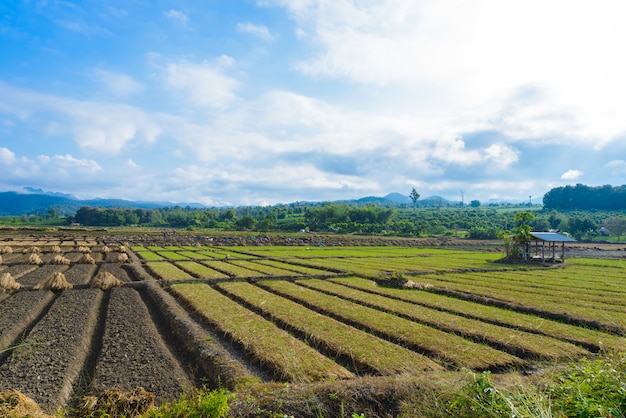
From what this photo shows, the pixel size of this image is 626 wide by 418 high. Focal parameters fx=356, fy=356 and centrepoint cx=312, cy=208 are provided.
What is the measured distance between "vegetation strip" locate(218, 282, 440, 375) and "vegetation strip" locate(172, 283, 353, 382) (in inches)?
29.5

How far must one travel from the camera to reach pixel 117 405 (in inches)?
246

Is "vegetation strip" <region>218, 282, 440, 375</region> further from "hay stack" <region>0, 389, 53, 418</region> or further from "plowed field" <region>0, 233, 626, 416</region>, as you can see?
"hay stack" <region>0, 389, 53, 418</region>

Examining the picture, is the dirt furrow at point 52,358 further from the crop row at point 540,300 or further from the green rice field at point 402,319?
the crop row at point 540,300

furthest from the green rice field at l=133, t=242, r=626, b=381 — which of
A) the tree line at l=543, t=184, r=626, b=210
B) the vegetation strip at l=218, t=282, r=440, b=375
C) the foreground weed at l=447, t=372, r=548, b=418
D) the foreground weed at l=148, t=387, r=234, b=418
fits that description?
the tree line at l=543, t=184, r=626, b=210

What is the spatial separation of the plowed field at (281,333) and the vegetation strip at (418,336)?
56 mm

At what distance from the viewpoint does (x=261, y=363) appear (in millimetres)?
10484

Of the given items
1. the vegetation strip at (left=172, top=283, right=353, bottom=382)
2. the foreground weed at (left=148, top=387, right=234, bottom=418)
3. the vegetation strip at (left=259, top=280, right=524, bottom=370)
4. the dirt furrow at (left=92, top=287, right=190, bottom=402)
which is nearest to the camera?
the foreground weed at (left=148, top=387, right=234, bottom=418)

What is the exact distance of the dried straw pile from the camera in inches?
243

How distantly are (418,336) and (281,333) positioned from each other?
4894mm

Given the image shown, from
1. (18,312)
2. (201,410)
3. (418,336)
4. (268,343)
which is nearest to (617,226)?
(418,336)

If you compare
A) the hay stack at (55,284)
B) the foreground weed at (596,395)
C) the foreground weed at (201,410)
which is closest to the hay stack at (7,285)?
the hay stack at (55,284)

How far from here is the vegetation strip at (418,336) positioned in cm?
1052

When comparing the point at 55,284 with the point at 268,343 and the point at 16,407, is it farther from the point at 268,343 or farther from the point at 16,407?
the point at 16,407

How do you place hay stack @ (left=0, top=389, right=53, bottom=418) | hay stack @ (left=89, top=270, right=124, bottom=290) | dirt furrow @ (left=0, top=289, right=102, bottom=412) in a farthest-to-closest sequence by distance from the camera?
hay stack @ (left=89, top=270, right=124, bottom=290)
dirt furrow @ (left=0, top=289, right=102, bottom=412)
hay stack @ (left=0, top=389, right=53, bottom=418)
